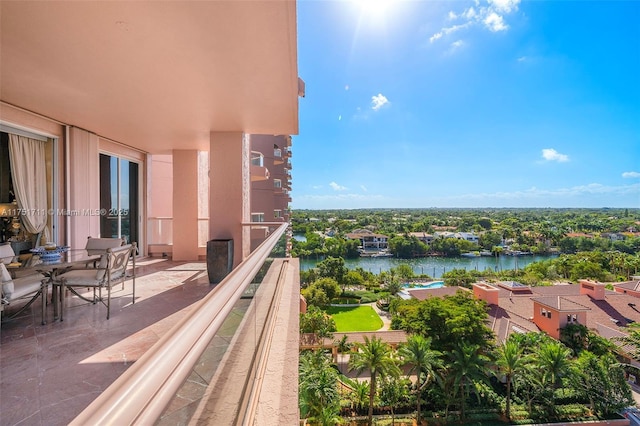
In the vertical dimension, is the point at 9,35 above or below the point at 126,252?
above

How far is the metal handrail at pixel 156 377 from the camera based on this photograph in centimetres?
41

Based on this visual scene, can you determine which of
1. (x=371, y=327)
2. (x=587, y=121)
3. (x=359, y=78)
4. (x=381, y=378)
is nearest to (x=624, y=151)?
(x=587, y=121)

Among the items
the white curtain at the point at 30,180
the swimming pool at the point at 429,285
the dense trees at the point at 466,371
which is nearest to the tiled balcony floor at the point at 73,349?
the white curtain at the point at 30,180

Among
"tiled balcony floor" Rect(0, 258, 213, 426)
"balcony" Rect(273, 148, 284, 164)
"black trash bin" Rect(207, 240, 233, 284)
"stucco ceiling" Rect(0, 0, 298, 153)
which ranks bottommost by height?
"tiled balcony floor" Rect(0, 258, 213, 426)

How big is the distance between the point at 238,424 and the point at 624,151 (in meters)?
83.5

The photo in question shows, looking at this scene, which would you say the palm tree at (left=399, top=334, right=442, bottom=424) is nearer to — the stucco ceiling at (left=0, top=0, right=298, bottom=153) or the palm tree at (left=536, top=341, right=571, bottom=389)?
the palm tree at (left=536, top=341, right=571, bottom=389)

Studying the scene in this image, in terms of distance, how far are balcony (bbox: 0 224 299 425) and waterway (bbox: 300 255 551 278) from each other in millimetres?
39493

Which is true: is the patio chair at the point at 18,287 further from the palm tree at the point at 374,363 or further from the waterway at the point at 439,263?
the waterway at the point at 439,263

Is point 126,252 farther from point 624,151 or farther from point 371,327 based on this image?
point 624,151

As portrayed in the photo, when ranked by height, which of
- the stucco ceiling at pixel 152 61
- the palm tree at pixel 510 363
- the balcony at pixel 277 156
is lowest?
the palm tree at pixel 510 363

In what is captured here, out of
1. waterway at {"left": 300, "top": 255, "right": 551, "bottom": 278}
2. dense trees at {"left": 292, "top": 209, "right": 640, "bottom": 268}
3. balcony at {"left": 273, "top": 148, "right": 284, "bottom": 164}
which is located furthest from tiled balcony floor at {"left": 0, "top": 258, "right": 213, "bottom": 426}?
waterway at {"left": 300, "top": 255, "right": 551, "bottom": 278}

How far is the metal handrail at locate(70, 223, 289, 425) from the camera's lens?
0.41 meters

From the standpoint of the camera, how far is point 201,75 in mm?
3324

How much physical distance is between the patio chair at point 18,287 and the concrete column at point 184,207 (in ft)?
12.6
